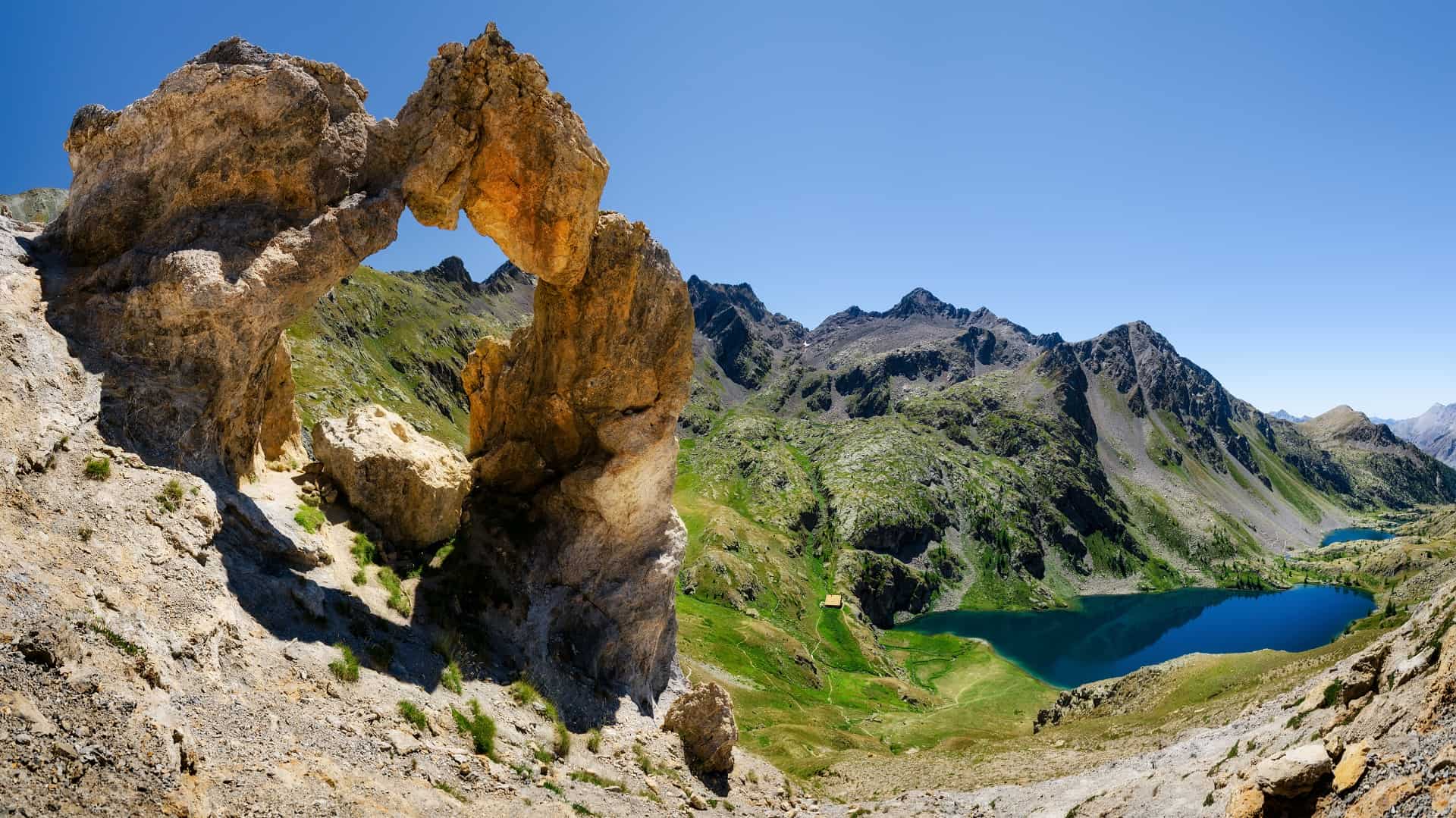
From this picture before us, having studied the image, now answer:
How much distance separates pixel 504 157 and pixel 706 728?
2893 cm

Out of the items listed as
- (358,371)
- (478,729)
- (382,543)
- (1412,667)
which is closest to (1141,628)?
(1412,667)

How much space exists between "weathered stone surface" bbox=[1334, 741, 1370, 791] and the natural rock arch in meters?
27.4

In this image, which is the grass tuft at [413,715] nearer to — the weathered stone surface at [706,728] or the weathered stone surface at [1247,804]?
the weathered stone surface at [706,728]

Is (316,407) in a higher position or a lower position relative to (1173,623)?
higher

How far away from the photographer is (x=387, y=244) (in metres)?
28.3

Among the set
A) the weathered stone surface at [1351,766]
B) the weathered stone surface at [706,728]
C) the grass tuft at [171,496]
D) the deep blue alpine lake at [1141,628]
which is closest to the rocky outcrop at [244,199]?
the grass tuft at [171,496]

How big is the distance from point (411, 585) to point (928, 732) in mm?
67987

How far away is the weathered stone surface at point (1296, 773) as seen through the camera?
16.2 meters

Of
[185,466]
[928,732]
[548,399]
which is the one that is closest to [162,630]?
[185,466]

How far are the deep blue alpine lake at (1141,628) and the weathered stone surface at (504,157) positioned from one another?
128248 mm

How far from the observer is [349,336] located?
584ft

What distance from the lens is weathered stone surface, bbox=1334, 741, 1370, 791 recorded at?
1545cm

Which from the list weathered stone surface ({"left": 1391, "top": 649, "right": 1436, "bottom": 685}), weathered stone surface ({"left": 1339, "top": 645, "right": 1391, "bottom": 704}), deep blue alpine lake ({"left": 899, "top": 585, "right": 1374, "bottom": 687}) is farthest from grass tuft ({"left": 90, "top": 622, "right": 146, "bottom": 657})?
deep blue alpine lake ({"left": 899, "top": 585, "right": 1374, "bottom": 687})

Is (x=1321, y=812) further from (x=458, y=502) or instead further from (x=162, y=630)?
(x=458, y=502)
